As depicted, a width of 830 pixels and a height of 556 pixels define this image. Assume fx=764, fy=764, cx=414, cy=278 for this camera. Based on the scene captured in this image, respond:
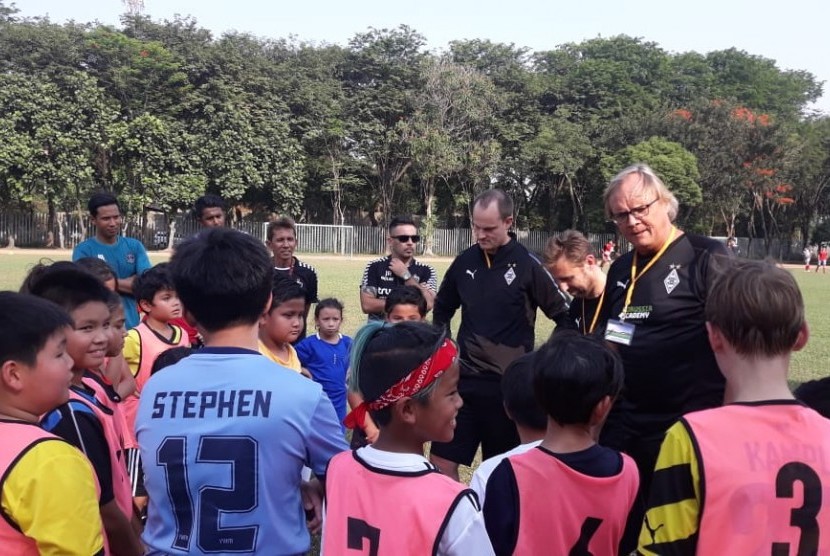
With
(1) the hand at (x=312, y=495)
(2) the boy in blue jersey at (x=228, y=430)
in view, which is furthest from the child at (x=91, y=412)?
(1) the hand at (x=312, y=495)

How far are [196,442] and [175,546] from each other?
343 mm

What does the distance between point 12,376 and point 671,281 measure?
2938 millimetres

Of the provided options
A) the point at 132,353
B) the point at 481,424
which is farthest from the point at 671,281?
the point at 132,353

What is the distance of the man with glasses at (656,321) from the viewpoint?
3756 mm

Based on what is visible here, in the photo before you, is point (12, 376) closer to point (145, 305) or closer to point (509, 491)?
point (509, 491)

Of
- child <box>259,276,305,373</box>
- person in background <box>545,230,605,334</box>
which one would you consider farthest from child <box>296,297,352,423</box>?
person in background <box>545,230,605,334</box>

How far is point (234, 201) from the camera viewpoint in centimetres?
4772

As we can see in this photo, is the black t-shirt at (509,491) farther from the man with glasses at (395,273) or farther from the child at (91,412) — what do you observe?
the man with glasses at (395,273)

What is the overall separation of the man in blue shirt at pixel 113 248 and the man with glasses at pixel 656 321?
4.59m

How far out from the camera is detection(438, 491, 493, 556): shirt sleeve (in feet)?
6.78

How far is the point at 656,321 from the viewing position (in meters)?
3.81

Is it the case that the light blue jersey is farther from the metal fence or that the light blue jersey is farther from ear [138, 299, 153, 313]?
the metal fence

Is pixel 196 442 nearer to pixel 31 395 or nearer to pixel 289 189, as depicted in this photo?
pixel 31 395


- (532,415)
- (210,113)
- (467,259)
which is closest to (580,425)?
(532,415)
